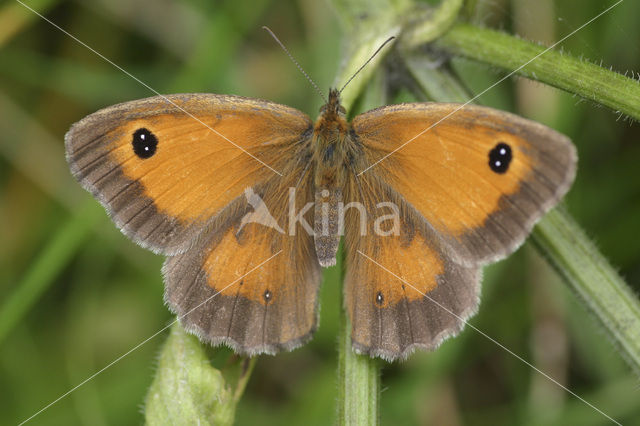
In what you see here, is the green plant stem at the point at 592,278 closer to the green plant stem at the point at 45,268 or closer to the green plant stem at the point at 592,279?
the green plant stem at the point at 592,279

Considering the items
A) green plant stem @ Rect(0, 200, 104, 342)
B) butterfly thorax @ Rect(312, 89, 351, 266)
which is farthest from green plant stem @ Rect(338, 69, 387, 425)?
green plant stem @ Rect(0, 200, 104, 342)

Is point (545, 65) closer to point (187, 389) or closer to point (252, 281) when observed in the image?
point (252, 281)

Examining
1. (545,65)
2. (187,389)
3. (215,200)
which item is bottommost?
(187,389)

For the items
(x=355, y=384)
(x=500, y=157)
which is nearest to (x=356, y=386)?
(x=355, y=384)

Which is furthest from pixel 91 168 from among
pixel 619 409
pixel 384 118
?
pixel 619 409

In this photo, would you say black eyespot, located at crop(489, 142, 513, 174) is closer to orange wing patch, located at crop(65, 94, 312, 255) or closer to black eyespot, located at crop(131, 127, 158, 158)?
orange wing patch, located at crop(65, 94, 312, 255)

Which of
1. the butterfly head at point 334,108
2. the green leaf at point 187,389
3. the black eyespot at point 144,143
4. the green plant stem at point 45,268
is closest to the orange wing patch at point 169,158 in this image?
the black eyespot at point 144,143
